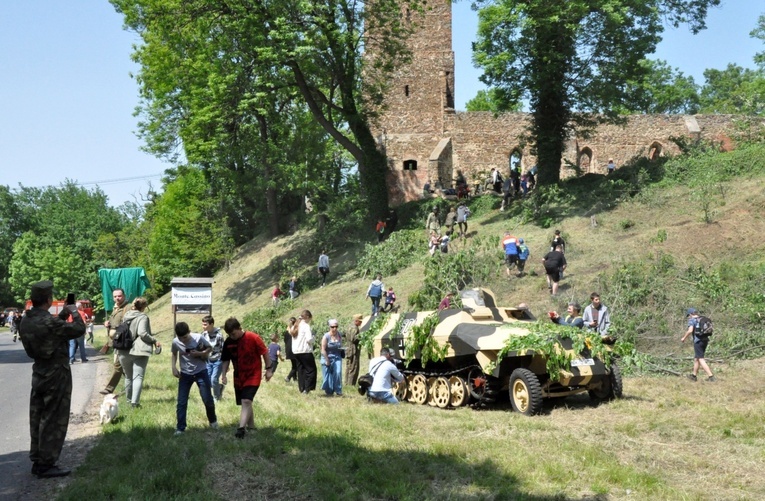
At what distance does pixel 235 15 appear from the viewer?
30.7 metres

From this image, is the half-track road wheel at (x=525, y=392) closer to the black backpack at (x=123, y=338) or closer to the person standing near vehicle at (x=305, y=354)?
the person standing near vehicle at (x=305, y=354)

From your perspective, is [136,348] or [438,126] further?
[438,126]

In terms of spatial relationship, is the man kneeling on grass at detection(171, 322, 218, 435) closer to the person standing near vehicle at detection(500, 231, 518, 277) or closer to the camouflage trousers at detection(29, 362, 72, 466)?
the camouflage trousers at detection(29, 362, 72, 466)

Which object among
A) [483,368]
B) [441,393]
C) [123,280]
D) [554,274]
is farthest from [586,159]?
[483,368]

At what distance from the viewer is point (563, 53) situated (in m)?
30.2

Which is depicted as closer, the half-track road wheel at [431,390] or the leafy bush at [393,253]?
the half-track road wheel at [431,390]

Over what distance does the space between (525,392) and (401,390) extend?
11.3 feet

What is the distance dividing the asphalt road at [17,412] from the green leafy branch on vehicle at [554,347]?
6.67m

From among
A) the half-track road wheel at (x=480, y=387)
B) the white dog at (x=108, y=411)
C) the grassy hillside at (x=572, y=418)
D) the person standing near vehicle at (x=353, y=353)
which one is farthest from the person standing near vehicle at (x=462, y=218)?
the white dog at (x=108, y=411)

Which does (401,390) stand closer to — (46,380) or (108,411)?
(108,411)

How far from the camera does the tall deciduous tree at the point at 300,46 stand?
2997cm

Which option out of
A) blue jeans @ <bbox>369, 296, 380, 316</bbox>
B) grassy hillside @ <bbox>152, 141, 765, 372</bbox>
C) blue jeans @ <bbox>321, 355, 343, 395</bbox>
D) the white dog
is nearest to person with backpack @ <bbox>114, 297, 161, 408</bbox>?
the white dog

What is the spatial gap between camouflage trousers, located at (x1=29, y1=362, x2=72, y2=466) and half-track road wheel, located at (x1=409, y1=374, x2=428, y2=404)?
7.72 m

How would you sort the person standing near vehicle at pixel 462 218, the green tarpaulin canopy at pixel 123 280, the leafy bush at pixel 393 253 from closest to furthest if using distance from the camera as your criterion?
the person standing near vehicle at pixel 462 218, the leafy bush at pixel 393 253, the green tarpaulin canopy at pixel 123 280
